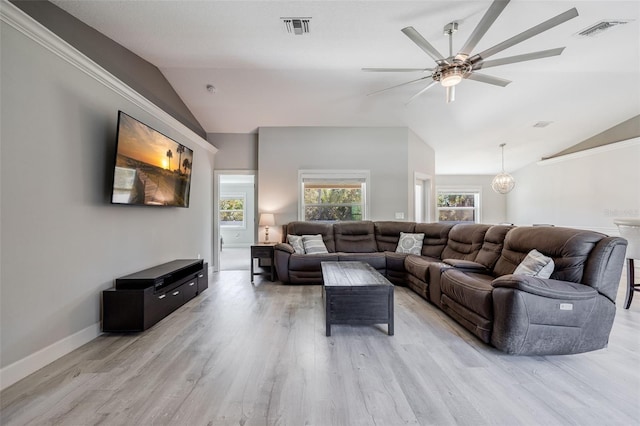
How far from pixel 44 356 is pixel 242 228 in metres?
8.11

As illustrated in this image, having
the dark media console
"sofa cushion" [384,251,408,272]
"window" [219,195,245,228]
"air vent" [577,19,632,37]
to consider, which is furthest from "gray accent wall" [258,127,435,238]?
"window" [219,195,245,228]

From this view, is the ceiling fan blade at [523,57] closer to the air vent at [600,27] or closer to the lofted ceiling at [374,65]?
the lofted ceiling at [374,65]

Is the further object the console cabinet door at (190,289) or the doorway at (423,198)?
the doorway at (423,198)

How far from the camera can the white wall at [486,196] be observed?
29.7 ft

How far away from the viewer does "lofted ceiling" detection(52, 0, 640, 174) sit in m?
2.65

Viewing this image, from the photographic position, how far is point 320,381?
6.09 ft

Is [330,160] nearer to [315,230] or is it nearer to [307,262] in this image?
[315,230]

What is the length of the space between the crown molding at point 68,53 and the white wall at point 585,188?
28.8 feet

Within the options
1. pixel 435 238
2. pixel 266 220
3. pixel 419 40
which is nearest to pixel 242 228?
pixel 266 220

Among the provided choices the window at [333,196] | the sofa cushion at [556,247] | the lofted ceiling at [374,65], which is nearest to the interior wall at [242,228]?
the lofted ceiling at [374,65]

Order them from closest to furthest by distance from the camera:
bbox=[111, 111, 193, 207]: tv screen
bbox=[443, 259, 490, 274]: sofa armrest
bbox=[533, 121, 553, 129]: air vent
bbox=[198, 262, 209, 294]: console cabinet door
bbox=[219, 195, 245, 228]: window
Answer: bbox=[111, 111, 193, 207]: tv screen, bbox=[443, 259, 490, 274]: sofa armrest, bbox=[198, 262, 209, 294]: console cabinet door, bbox=[533, 121, 553, 129]: air vent, bbox=[219, 195, 245, 228]: window

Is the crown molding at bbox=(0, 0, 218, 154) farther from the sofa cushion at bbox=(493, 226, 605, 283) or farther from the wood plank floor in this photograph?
the sofa cushion at bbox=(493, 226, 605, 283)

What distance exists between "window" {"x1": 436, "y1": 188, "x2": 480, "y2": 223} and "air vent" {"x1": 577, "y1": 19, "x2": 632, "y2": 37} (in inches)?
248

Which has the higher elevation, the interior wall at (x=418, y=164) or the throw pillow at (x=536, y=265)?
the interior wall at (x=418, y=164)
